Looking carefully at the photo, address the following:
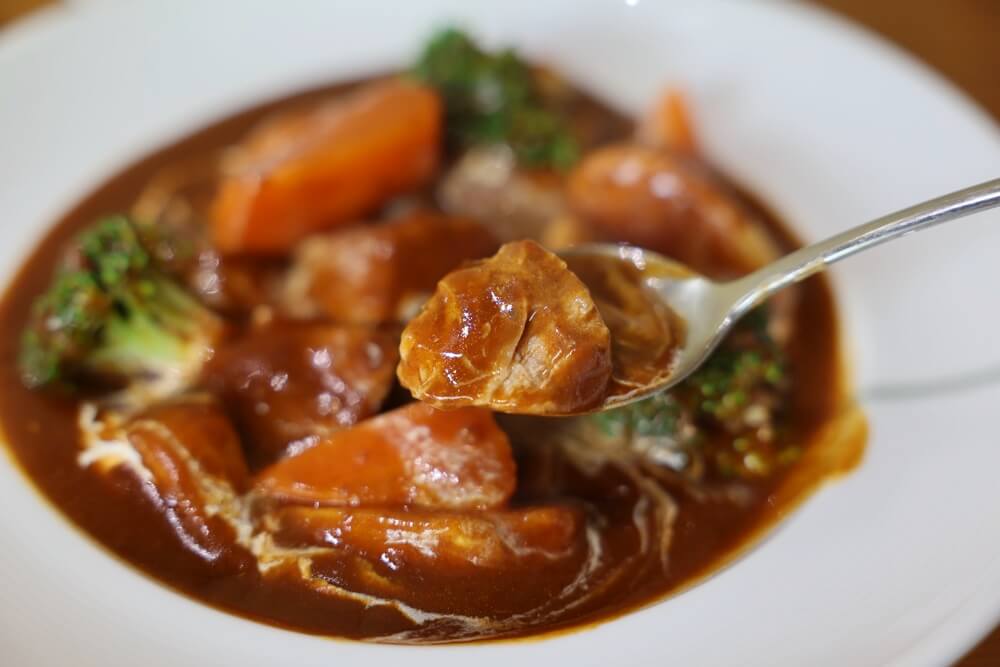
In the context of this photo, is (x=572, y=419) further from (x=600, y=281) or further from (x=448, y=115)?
(x=448, y=115)

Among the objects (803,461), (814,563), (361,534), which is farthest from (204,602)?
(803,461)

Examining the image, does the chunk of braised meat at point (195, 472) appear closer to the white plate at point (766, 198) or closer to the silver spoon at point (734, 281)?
the white plate at point (766, 198)

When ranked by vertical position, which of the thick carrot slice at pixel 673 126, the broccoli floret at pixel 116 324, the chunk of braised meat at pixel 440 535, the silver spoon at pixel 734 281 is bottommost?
the chunk of braised meat at pixel 440 535

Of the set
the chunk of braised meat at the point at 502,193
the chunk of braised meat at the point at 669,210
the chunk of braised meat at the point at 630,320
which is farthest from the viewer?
the chunk of braised meat at the point at 502,193

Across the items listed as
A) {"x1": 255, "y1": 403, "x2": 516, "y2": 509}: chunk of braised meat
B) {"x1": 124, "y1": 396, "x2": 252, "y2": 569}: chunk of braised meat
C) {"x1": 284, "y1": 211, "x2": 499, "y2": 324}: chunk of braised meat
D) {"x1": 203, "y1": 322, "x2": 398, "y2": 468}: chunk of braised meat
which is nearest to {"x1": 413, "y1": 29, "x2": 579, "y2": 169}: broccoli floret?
{"x1": 284, "y1": 211, "x2": 499, "y2": 324}: chunk of braised meat

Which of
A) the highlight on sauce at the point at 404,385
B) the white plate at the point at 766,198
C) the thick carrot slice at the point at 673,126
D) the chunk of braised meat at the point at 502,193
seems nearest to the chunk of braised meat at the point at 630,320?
the highlight on sauce at the point at 404,385

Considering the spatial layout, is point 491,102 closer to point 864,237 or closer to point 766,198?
point 766,198
